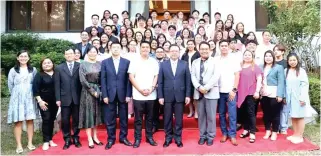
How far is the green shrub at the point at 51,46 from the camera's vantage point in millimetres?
11414

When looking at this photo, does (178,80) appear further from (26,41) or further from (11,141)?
(26,41)

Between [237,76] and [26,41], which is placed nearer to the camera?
[237,76]

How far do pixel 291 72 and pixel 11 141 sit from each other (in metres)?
5.46

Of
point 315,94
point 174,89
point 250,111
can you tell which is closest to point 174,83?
point 174,89

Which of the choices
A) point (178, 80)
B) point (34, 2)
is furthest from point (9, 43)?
point (178, 80)

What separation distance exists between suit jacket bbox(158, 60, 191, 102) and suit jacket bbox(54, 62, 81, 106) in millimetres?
1466

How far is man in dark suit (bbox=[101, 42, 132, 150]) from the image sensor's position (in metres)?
5.71

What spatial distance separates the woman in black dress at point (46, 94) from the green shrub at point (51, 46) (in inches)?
225

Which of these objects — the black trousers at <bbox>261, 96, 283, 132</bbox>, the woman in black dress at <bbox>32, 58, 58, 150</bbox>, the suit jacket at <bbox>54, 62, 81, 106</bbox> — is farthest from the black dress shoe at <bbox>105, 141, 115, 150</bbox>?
the black trousers at <bbox>261, 96, 283, 132</bbox>

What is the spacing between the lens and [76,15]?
1258cm

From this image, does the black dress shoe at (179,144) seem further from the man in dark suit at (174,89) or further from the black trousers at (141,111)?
the black trousers at (141,111)

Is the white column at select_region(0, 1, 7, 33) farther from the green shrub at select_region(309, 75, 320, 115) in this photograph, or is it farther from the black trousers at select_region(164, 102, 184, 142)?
the green shrub at select_region(309, 75, 320, 115)

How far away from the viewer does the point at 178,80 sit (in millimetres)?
5711

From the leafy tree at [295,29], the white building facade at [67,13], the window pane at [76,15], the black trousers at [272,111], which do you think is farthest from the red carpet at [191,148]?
the window pane at [76,15]
